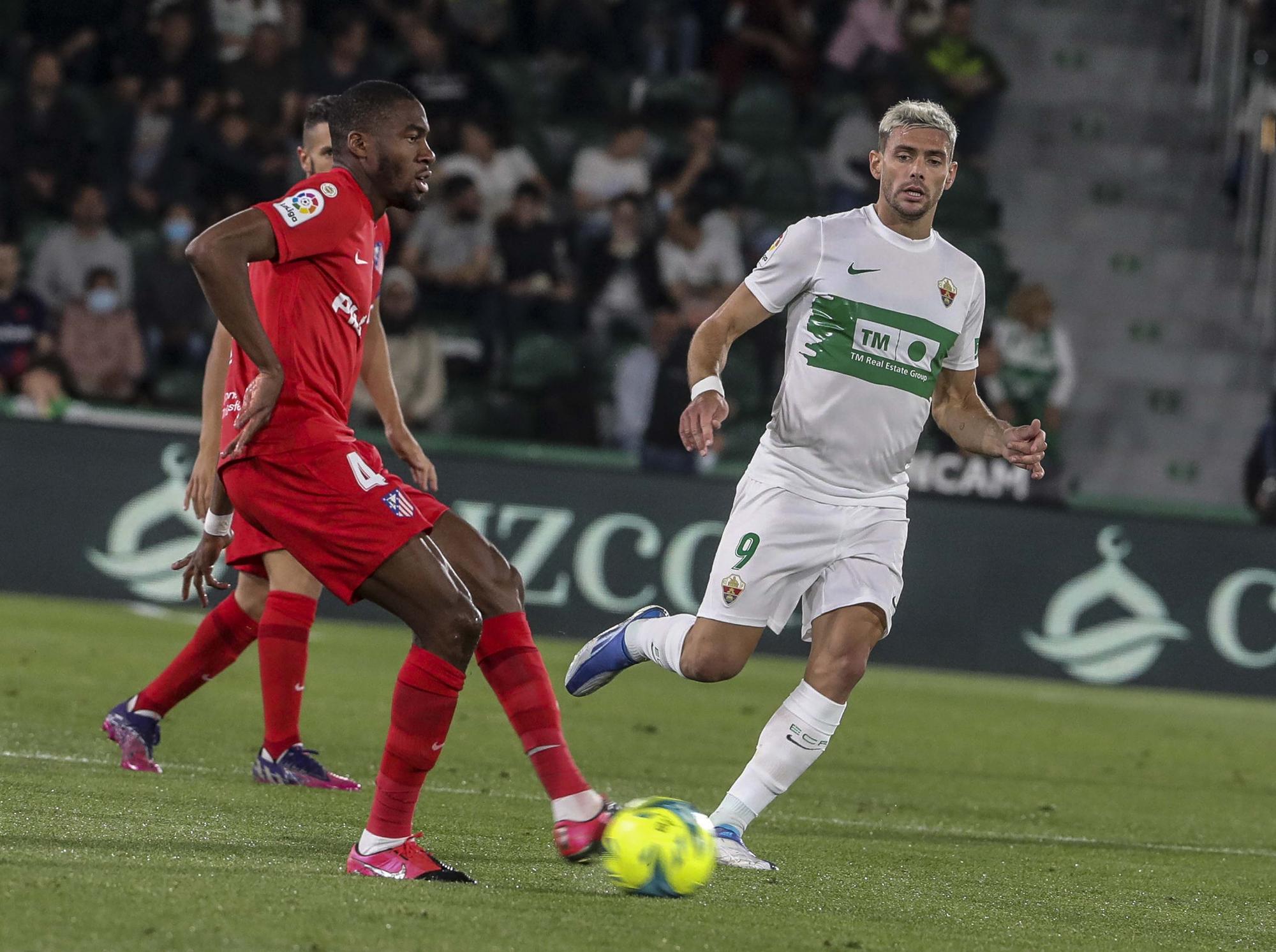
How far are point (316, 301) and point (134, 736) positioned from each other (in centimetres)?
209

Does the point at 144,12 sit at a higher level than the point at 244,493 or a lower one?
higher

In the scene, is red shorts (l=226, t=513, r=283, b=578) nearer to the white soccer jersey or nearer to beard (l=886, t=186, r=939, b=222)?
the white soccer jersey

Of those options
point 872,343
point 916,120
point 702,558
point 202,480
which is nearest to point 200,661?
point 202,480

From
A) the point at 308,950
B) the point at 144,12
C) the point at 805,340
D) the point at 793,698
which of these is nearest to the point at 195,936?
the point at 308,950

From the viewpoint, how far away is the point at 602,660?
598cm

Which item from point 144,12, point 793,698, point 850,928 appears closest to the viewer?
point 850,928

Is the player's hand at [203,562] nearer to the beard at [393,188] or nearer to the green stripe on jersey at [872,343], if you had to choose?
the beard at [393,188]

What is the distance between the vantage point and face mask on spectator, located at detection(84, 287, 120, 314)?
13.0 metres

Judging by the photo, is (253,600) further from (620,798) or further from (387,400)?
(620,798)

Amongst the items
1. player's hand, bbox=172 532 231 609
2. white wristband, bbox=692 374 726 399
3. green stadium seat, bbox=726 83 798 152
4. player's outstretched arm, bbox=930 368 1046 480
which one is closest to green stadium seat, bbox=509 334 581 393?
green stadium seat, bbox=726 83 798 152

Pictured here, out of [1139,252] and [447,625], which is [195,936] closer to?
[447,625]

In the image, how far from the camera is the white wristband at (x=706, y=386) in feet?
17.2

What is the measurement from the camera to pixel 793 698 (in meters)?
5.41

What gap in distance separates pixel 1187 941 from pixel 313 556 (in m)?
2.38
